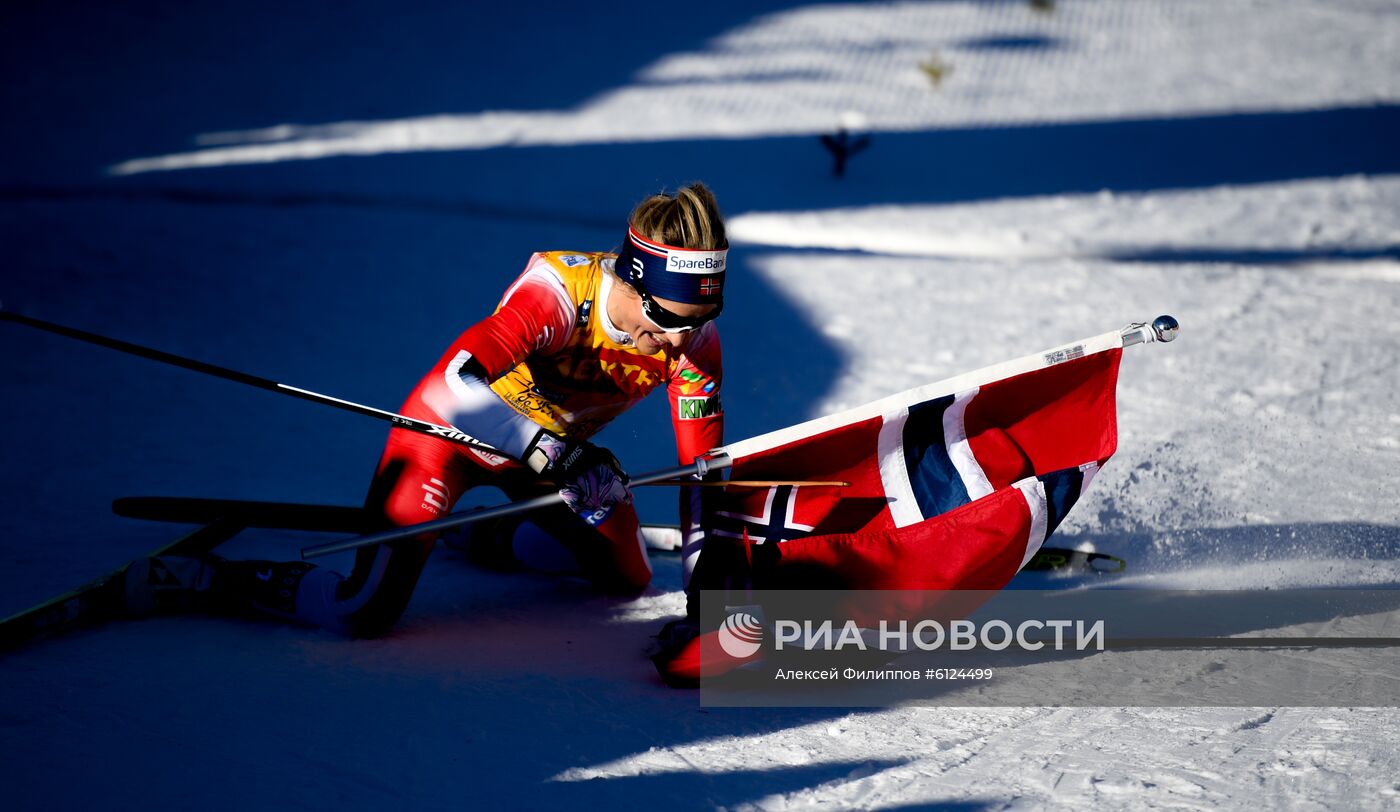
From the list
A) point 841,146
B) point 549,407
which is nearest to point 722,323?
point 841,146

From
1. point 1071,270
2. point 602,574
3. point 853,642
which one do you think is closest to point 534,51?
point 1071,270

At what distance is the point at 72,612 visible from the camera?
2.87m

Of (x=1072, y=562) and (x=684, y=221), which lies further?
(x=1072, y=562)

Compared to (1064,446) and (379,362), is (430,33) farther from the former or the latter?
(1064,446)

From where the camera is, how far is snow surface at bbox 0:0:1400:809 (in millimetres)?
2367

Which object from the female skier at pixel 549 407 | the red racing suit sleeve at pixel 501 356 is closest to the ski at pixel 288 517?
the female skier at pixel 549 407

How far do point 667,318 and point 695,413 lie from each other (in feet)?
1.14

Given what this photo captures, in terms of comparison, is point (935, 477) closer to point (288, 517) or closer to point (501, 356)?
point (501, 356)

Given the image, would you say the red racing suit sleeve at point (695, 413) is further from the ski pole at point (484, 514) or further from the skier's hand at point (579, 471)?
the skier's hand at point (579, 471)

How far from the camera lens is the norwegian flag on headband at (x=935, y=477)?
2795 mm

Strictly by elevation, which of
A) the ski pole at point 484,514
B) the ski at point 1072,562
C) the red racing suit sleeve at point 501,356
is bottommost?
the ski at point 1072,562

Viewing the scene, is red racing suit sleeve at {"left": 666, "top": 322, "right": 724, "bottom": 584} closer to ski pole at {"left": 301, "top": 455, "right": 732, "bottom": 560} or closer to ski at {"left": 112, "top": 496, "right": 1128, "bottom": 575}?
ski pole at {"left": 301, "top": 455, "right": 732, "bottom": 560}

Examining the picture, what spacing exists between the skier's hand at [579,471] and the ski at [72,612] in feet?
3.61

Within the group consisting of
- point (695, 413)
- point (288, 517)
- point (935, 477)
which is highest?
point (695, 413)
